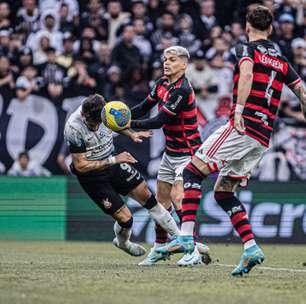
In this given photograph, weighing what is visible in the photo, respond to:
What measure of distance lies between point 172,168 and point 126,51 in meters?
8.97

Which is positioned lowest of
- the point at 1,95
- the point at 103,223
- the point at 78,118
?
the point at 103,223

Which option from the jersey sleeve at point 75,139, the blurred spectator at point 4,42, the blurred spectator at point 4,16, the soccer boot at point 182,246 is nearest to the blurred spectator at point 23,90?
the blurred spectator at point 4,42

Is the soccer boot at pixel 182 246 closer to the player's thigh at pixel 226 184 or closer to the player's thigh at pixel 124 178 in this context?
the player's thigh at pixel 226 184

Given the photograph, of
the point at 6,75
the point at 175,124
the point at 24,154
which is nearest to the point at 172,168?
the point at 175,124

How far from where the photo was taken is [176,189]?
11344mm

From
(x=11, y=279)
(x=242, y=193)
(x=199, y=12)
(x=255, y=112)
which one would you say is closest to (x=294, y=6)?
(x=199, y=12)

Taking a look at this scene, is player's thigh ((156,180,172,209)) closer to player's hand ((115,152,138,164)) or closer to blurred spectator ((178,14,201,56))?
player's hand ((115,152,138,164))

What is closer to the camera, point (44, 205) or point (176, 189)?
point (176, 189)

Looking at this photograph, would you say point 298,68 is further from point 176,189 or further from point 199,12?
point 176,189

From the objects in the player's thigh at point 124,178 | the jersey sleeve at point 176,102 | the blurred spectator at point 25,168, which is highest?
the jersey sleeve at point 176,102

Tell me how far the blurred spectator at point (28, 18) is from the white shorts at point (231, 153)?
39.3ft

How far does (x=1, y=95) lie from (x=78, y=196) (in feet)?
8.57

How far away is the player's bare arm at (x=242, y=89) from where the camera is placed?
8922mm

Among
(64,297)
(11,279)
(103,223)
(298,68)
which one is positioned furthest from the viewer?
(298,68)
